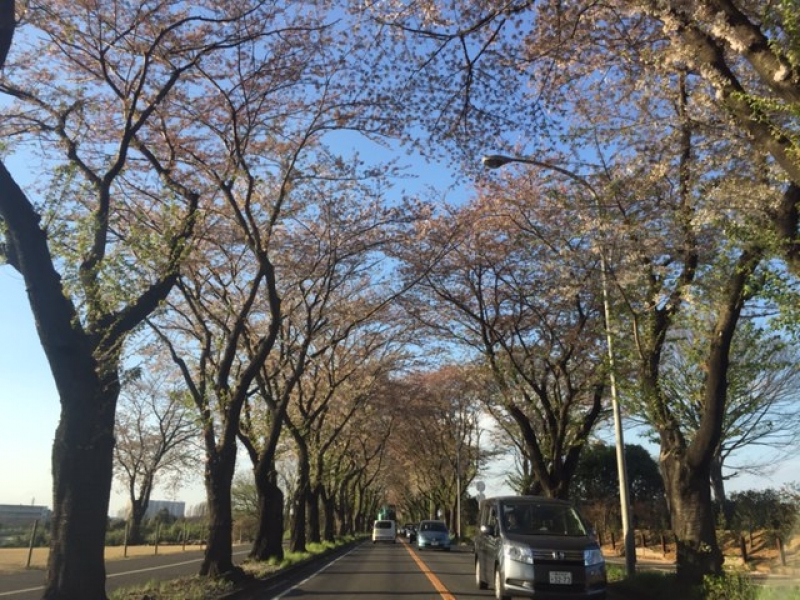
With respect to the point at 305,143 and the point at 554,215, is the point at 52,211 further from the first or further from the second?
the point at 554,215

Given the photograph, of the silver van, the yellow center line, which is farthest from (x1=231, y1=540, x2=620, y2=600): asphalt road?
the silver van

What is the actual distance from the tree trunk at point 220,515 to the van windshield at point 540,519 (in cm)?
627

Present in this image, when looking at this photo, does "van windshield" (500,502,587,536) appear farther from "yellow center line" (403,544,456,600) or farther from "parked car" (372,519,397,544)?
"parked car" (372,519,397,544)

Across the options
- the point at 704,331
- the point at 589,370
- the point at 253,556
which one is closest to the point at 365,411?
the point at 253,556

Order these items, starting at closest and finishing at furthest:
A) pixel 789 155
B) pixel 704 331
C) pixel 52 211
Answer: pixel 789 155 < pixel 52 211 < pixel 704 331

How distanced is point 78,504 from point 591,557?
24.4 ft

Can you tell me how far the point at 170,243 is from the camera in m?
9.63

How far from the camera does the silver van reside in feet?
32.1

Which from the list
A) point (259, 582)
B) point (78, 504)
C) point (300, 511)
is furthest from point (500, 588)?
point (300, 511)

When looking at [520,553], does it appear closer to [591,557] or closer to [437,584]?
[591,557]

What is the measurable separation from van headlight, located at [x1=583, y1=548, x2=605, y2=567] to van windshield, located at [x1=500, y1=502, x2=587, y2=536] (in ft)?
2.02

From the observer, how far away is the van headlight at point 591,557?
32.6ft

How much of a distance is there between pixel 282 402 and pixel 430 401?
969 inches

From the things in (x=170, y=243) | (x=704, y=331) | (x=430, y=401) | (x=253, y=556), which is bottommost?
(x=253, y=556)
